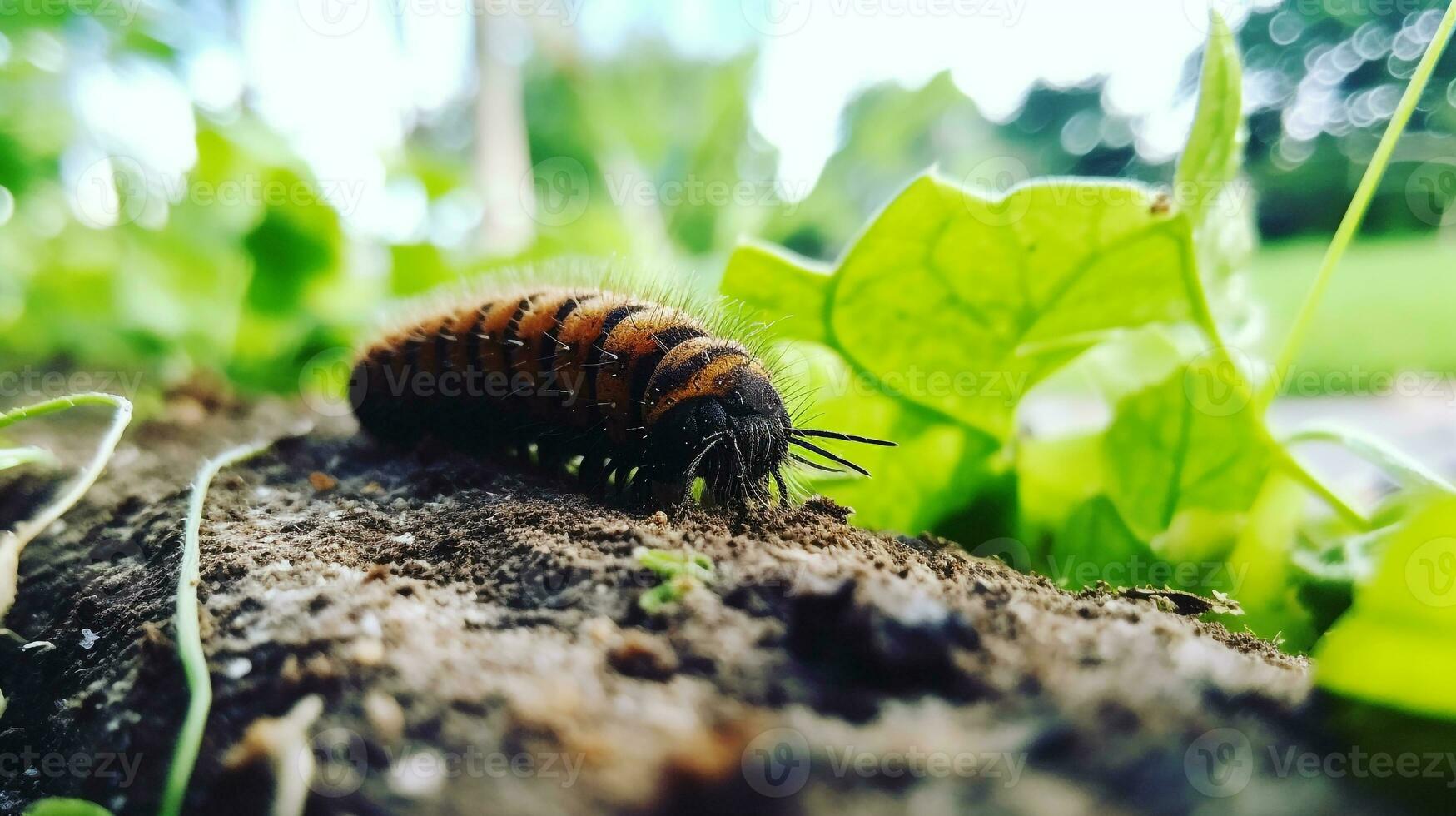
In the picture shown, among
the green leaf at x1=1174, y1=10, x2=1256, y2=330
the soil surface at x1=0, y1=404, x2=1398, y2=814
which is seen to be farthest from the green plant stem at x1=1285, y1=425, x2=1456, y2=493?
the soil surface at x1=0, y1=404, x2=1398, y2=814

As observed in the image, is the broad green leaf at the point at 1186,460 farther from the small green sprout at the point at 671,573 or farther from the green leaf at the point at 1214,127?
the small green sprout at the point at 671,573

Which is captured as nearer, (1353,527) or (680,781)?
(680,781)

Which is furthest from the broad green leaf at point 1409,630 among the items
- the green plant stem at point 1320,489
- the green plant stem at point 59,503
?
the green plant stem at point 59,503

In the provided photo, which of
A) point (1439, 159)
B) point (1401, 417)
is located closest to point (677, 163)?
point (1439, 159)

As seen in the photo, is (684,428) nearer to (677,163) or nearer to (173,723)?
(173,723)

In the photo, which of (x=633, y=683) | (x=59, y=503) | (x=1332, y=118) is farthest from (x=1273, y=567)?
(x=1332, y=118)

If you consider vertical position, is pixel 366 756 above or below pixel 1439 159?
below

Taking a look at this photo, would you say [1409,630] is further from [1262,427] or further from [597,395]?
[597,395]

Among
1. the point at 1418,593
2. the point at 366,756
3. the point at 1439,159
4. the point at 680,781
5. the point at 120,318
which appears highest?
the point at 1439,159
